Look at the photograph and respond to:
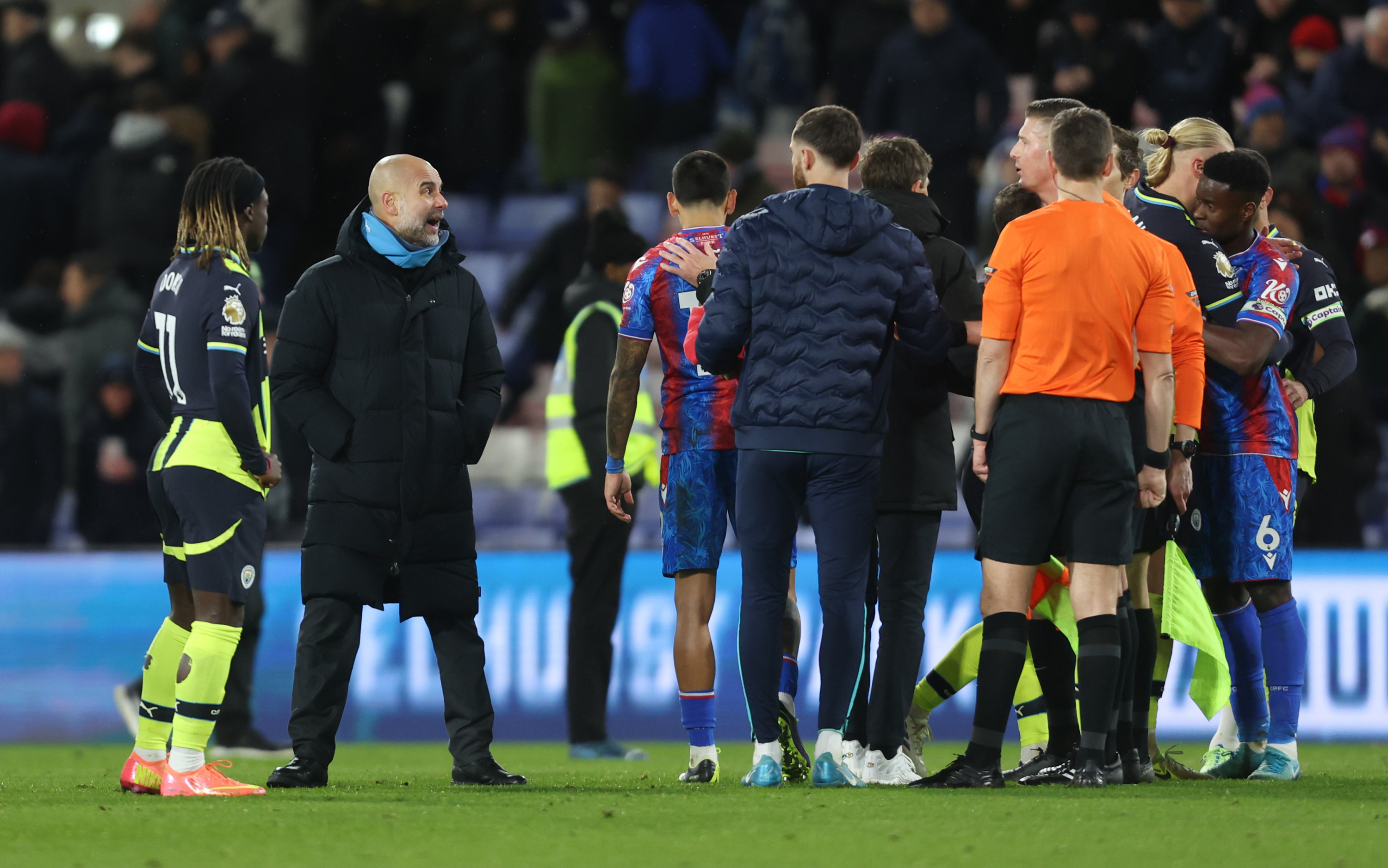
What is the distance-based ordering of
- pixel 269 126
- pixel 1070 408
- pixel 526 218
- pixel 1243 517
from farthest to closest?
pixel 526 218, pixel 269 126, pixel 1243 517, pixel 1070 408

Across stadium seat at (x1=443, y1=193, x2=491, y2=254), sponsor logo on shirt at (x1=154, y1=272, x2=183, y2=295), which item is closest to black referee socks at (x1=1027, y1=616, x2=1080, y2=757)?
sponsor logo on shirt at (x1=154, y1=272, x2=183, y2=295)

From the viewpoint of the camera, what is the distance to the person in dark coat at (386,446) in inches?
256

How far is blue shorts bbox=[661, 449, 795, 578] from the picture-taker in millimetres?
6719

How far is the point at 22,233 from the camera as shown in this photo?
46.8ft

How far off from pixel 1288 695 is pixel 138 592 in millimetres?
6359

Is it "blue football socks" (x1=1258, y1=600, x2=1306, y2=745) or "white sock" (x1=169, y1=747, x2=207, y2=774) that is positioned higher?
"blue football socks" (x1=1258, y1=600, x2=1306, y2=745)

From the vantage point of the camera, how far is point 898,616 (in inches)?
258

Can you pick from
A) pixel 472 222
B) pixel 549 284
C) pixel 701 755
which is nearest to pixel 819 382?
pixel 701 755

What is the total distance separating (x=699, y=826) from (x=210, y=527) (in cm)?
212

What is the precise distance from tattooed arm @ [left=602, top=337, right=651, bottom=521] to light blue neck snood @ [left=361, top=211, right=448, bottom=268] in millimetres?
815

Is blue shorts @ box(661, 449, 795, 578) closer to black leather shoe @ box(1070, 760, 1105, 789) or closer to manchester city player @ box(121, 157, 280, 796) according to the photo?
black leather shoe @ box(1070, 760, 1105, 789)

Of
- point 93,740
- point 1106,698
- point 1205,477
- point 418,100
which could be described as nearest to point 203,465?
point 1106,698

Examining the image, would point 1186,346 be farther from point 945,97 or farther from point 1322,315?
point 945,97

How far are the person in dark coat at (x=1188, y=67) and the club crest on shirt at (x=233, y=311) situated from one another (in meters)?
9.08
